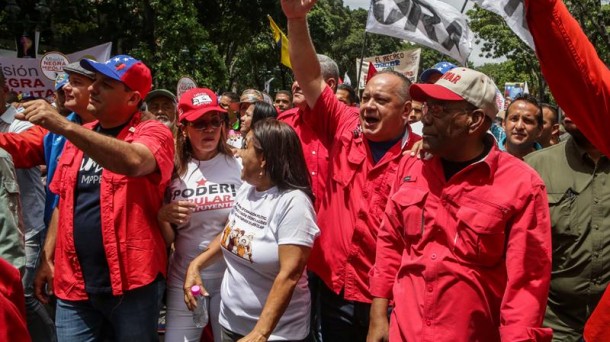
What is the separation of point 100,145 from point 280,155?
902mm

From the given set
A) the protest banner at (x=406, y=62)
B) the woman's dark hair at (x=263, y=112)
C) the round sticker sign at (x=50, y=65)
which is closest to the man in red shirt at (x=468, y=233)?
the woman's dark hair at (x=263, y=112)

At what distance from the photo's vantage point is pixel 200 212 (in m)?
3.74

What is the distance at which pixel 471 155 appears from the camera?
8.91ft

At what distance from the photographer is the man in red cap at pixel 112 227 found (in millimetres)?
3307

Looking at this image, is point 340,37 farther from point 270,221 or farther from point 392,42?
point 270,221

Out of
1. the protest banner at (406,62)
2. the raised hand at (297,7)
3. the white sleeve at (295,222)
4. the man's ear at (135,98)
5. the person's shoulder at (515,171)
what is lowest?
the protest banner at (406,62)

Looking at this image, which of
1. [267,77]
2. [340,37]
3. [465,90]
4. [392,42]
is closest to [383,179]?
[465,90]

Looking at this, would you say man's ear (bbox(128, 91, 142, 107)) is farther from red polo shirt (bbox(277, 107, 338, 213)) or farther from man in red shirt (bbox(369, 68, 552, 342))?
man in red shirt (bbox(369, 68, 552, 342))

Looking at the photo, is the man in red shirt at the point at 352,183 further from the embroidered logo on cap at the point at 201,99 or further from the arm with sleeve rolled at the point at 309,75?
the embroidered logo on cap at the point at 201,99

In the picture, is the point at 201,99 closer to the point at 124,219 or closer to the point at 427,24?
the point at 124,219

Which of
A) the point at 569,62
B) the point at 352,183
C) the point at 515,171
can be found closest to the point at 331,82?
the point at 352,183

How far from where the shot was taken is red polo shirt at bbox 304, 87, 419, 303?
341cm

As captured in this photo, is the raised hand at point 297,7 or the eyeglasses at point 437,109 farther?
the raised hand at point 297,7

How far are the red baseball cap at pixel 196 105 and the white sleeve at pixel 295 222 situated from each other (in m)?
0.97
